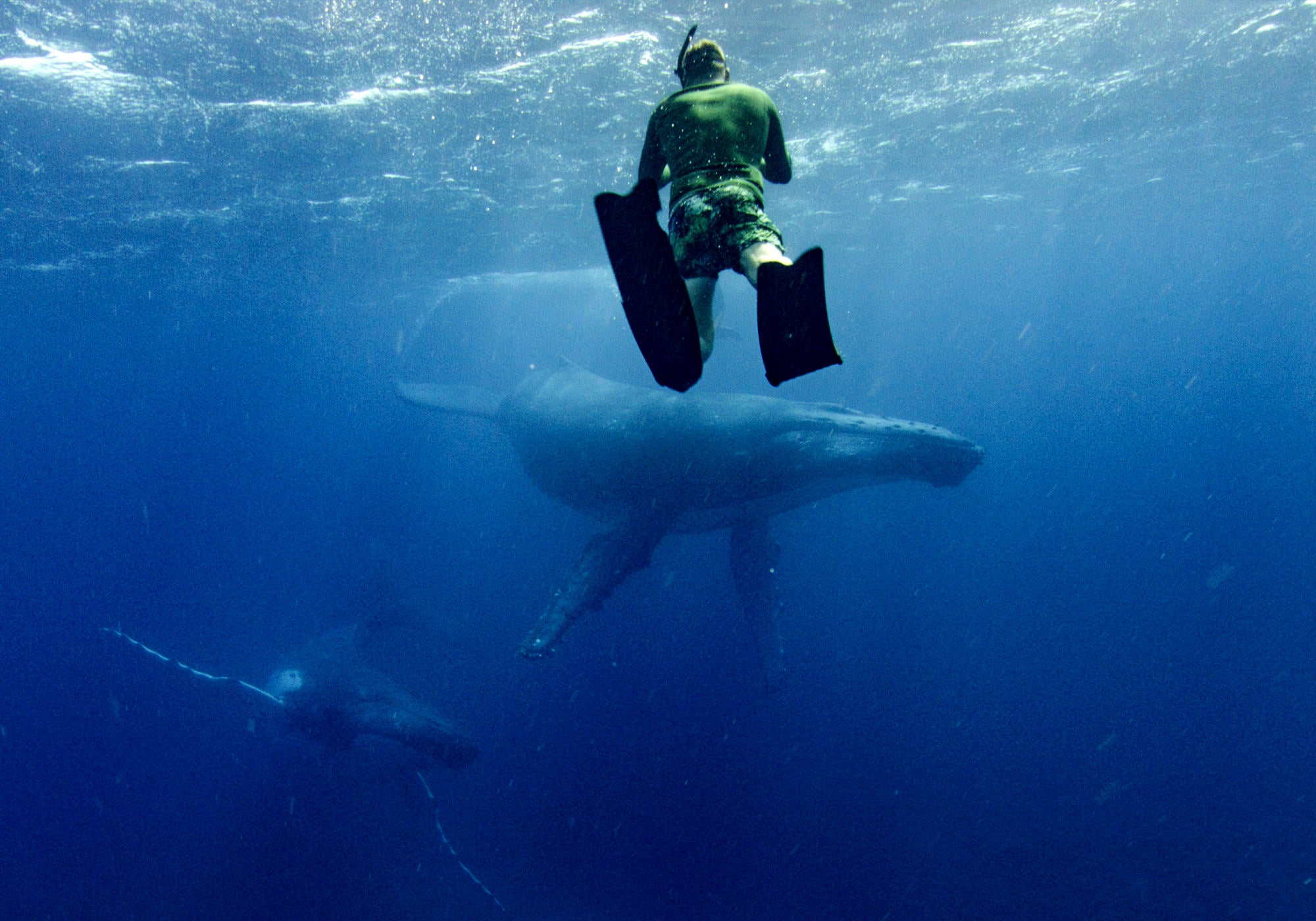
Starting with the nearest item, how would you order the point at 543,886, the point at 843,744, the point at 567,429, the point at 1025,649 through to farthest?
the point at 543,886 < the point at 567,429 < the point at 843,744 < the point at 1025,649

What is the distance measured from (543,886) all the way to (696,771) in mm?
3670

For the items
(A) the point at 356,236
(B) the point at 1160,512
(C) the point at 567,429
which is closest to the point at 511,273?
(A) the point at 356,236

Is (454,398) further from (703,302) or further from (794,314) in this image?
(794,314)

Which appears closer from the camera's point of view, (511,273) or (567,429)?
(567,429)

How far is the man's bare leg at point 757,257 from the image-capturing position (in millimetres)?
2992

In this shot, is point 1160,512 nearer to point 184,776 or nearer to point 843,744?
point 843,744

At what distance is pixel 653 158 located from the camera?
402 centimetres

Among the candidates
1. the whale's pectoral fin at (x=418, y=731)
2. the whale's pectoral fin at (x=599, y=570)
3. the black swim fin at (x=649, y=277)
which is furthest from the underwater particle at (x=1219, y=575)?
the black swim fin at (x=649, y=277)

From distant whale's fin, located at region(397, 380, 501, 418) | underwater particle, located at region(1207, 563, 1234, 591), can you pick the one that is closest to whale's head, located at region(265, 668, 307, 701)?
distant whale's fin, located at region(397, 380, 501, 418)

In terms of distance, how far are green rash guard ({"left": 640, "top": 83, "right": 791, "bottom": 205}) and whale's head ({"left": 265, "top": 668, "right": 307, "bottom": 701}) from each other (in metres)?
12.9

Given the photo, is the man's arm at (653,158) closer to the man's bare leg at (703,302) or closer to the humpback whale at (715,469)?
the man's bare leg at (703,302)

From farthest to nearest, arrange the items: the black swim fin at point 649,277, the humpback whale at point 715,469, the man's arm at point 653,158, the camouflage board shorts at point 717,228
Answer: the humpback whale at point 715,469 → the man's arm at point 653,158 → the camouflage board shorts at point 717,228 → the black swim fin at point 649,277

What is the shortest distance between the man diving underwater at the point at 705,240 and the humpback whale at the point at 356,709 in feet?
33.9

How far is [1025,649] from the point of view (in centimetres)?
1980
